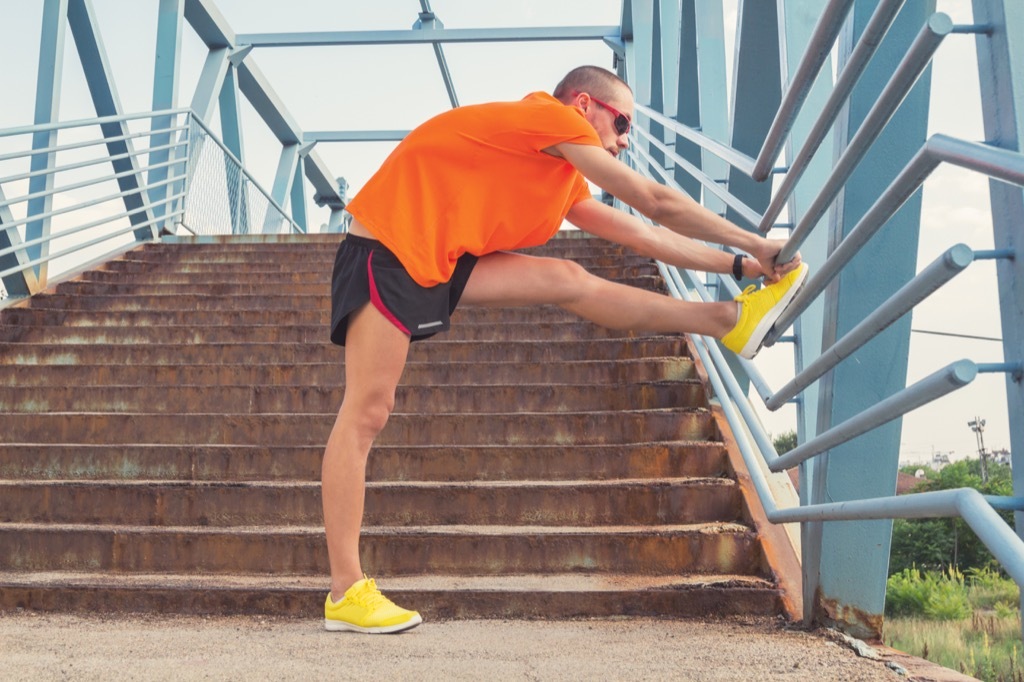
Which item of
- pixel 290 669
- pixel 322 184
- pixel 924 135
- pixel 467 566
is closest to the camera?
pixel 290 669

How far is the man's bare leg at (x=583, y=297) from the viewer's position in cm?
237

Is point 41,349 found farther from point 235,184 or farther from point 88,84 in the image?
point 235,184

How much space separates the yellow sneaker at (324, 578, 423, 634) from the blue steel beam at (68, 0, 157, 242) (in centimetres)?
584

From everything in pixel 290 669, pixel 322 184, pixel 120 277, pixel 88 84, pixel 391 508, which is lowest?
pixel 290 669

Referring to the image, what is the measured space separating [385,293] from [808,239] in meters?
1.08

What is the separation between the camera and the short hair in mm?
2342

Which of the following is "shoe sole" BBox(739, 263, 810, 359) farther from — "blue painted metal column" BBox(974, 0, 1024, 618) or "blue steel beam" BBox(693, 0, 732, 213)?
"blue steel beam" BBox(693, 0, 732, 213)

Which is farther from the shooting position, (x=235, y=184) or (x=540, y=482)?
(x=235, y=184)

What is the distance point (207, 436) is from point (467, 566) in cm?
136

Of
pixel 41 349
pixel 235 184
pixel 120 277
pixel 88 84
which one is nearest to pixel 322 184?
pixel 235 184

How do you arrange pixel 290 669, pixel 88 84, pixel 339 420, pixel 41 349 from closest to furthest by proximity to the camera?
pixel 290 669
pixel 339 420
pixel 41 349
pixel 88 84

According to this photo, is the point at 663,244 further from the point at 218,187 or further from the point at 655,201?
the point at 218,187

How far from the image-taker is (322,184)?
67.3 feet

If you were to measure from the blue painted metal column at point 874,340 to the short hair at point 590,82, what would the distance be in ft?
1.71
